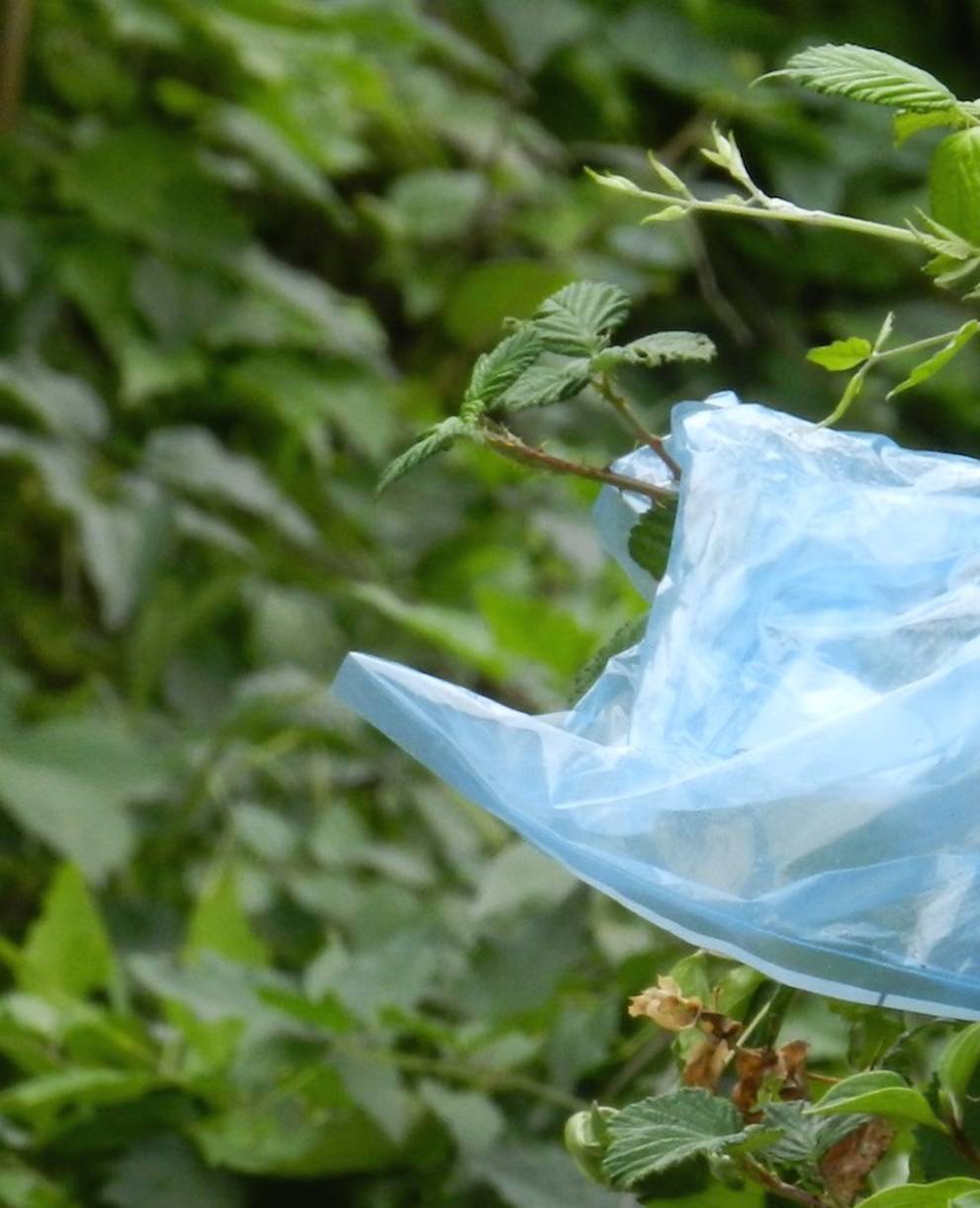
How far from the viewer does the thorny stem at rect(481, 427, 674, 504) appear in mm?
423

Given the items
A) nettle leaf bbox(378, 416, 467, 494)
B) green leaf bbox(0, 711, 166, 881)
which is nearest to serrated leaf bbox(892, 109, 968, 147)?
nettle leaf bbox(378, 416, 467, 494)

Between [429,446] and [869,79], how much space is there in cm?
12

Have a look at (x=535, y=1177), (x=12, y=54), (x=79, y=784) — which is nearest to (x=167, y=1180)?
(x=535, y=1177)

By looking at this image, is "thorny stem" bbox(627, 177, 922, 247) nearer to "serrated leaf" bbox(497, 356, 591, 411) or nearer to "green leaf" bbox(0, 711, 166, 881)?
"serrated leaf" bbox(497, 356, 591, 411)

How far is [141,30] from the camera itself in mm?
1469

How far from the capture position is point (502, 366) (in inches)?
17.1

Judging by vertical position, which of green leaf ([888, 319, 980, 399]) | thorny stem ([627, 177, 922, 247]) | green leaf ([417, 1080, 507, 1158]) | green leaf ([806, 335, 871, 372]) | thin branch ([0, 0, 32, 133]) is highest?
thorny stem ([627, 177, 922, 247])

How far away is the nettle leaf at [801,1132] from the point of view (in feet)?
1.26

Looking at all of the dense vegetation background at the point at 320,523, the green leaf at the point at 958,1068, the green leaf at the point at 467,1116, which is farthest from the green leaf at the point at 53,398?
the green leaf at the point at 958,1068

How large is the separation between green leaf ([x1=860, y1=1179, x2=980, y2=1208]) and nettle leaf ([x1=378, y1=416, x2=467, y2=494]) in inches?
6.7

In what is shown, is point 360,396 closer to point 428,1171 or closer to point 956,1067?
point 428,1171

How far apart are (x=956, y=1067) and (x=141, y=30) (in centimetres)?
124

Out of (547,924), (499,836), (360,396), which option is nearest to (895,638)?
(547,924)

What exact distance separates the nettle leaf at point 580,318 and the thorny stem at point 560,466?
0.08 ft
